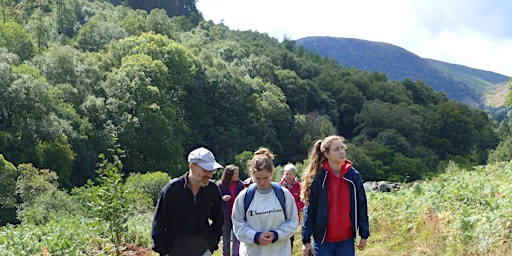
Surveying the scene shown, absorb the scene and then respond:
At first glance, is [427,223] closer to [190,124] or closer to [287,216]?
[287,216]

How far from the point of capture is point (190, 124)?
54.4 meters

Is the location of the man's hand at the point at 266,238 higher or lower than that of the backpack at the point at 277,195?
lower

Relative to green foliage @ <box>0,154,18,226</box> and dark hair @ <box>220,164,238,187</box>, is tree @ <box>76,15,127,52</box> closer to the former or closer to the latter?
green foliage @ <box>0,154,18,226</box>

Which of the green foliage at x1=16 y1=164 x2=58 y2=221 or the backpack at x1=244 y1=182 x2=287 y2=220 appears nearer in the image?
the backpack at x1=244 y1=182 x2=287 y2=220

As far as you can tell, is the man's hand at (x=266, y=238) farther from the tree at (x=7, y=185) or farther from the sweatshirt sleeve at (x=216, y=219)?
the tree at (x=7, y=185)

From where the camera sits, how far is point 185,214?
160 inches

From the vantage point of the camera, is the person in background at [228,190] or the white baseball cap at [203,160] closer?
the white baseball cap at [203,160]

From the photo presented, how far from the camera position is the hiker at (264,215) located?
13.1 ft

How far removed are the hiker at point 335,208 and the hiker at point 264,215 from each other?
421mm

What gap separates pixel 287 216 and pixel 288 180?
120 inches

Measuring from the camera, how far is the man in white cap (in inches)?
159

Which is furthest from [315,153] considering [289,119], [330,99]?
[330,99]

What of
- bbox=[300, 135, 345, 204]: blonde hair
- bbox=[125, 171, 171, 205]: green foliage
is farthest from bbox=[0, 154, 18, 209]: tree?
bbox=[300, 135, 345, 204]: blonde hair

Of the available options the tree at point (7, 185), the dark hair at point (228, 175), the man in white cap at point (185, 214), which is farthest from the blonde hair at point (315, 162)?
the tree at point (7, 185)
